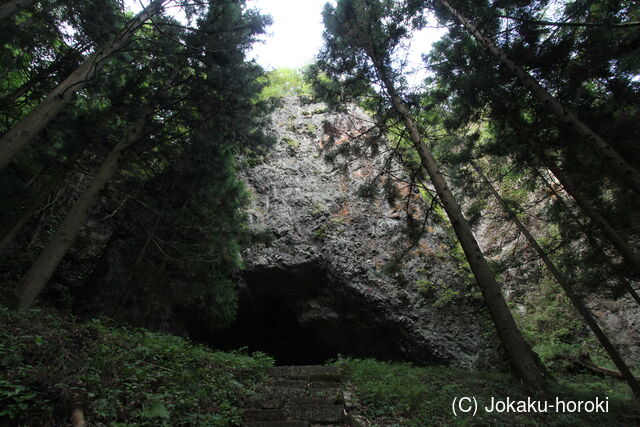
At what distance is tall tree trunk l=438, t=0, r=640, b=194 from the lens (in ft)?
A: 17.4

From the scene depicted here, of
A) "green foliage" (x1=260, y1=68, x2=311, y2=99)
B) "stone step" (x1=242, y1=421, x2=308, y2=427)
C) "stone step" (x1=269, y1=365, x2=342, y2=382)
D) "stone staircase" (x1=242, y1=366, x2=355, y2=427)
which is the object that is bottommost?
"stone step" (x1=242, y1=421, x2=308, y2=427)

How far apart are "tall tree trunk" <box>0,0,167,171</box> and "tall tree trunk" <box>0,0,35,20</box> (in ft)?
3.95

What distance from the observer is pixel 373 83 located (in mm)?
9133

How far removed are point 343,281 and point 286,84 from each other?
14.0 m

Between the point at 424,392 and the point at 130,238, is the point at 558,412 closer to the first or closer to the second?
the point at 424,392

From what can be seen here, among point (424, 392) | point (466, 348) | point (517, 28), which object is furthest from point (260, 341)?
point (517, 28)

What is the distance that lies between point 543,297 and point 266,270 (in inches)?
469

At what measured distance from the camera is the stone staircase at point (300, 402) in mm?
3799

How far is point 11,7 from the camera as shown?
17.3 ft

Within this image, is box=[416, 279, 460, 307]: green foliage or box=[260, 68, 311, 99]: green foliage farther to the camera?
box=[260, 68, 311, 99]: green foliage

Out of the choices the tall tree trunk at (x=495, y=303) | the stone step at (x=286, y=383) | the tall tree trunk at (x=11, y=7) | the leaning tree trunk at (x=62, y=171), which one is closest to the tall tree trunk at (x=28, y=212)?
the leaning tree trunk at (x=62, y=171)

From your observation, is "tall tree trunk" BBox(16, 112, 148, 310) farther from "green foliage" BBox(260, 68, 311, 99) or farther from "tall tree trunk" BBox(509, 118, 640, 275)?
"green foliage" BBox(260, 68, 311, 99)

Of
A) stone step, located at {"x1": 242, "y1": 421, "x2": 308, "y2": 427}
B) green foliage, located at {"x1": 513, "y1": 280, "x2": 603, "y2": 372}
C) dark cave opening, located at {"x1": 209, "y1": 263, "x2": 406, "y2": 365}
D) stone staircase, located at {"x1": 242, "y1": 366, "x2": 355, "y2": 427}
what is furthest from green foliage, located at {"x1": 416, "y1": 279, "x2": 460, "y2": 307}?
stone step, located at {"x1": 242, "y1": 421, "x2": 308, "y2": 427}

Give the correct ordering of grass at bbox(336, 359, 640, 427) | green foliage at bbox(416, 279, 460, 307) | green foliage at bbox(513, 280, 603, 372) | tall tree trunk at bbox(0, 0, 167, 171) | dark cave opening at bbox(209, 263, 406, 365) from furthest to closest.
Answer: green foliage at bbox(513, 280, 603, 372)
dark cave opening at bbox(209, 263, 406, 365)
green foliage at bbox(416, 279, 460, 307)
tall tree trunk at bbox(0, 0, 167, 171)
grass at bbox(336, 359, 640, 427)
